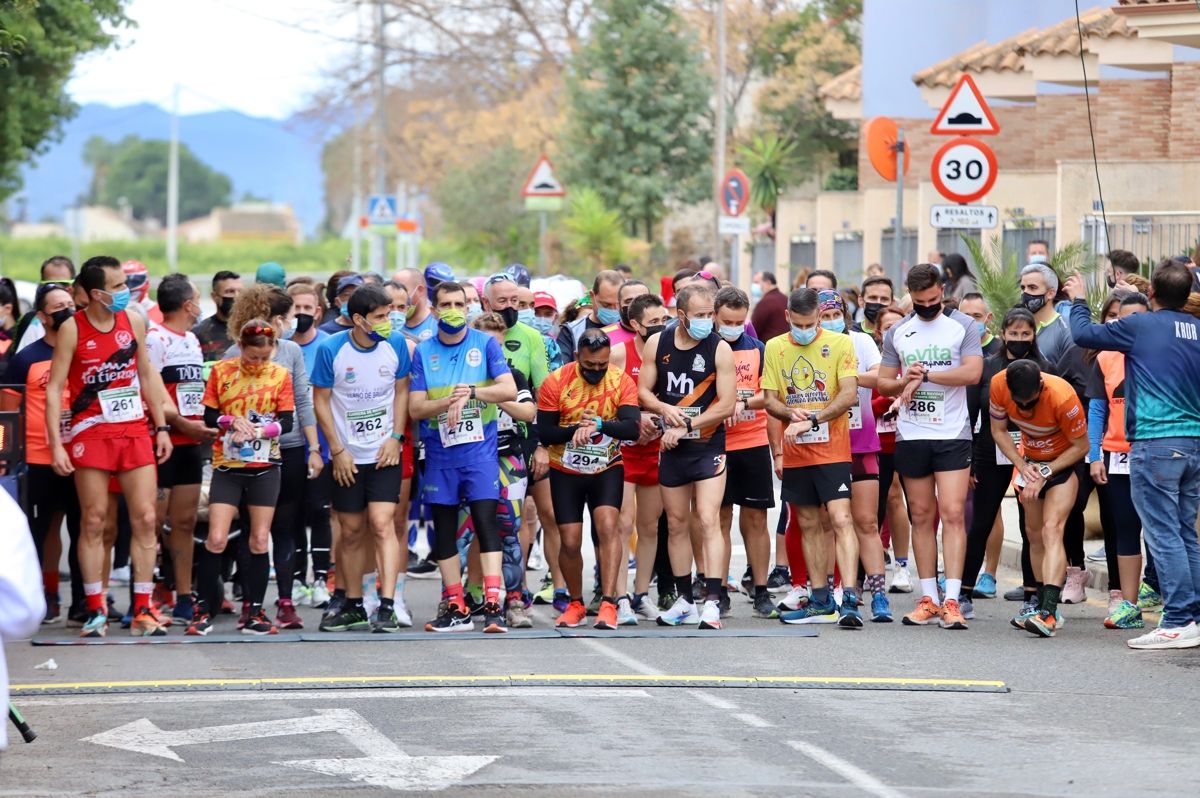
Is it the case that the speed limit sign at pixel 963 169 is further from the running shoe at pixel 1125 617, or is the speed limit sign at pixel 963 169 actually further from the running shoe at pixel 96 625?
the running shoe at pixel 96 625

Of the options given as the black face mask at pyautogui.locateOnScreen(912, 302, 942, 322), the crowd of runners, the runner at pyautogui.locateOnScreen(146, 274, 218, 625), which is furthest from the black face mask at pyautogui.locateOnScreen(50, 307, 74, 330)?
the black face mask at pyautogui.locateOnScreen(912, 302, 942, 322)

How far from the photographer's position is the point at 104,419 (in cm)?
1173

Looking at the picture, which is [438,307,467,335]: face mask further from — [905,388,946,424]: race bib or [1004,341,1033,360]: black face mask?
[1004,341,1033,360]: black face mask

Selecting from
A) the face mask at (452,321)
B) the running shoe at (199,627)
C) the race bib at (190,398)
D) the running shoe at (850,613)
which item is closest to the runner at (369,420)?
the face mask at (452,321)

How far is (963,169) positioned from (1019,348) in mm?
6489

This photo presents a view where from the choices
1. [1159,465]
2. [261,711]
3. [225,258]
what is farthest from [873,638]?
[225,258]

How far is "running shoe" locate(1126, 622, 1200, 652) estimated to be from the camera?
11102 mm

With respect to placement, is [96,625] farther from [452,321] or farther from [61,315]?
[452,321]

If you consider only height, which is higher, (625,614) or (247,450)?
(247,450)

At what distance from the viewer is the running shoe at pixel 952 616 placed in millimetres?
11914

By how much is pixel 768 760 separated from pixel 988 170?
11.2 meters

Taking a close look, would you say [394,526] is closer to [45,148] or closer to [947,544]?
[947,544]

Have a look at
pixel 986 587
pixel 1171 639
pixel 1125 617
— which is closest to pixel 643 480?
pixel 986 587

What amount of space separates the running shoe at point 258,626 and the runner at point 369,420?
2.04 ft
